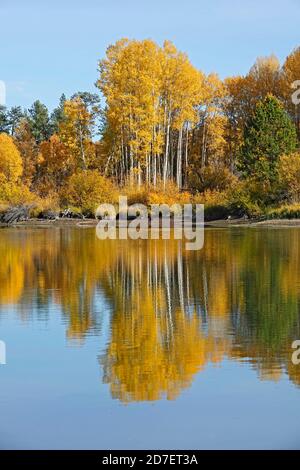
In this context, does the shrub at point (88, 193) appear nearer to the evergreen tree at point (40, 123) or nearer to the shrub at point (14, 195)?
the shrub at point (14, 195)

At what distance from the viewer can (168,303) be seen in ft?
45.9

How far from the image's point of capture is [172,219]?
49375mm

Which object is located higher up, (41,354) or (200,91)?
(200,91)

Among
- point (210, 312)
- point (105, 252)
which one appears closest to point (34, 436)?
point (210, 312)

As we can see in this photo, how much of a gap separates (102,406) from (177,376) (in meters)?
1.23

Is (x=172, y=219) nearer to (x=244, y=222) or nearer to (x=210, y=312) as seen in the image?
(x=244, y=222)

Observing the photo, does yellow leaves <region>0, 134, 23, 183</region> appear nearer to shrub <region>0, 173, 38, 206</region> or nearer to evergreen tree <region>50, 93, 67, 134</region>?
shrub <region>0, 173, 38, 206</region>

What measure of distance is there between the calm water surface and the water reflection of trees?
0.09 feet

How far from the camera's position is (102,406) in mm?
7656

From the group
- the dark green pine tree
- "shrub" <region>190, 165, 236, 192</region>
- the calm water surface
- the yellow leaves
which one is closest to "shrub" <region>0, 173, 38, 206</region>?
the yellow leaves

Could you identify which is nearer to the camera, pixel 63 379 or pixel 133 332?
pixel 63 379

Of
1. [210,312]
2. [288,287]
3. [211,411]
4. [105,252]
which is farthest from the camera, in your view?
[105,252]

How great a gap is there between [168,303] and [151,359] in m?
4.50
